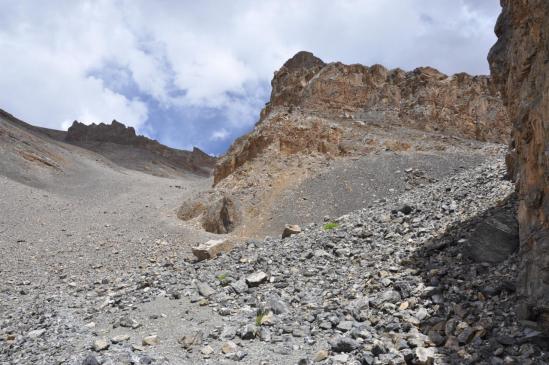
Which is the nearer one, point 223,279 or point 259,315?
point 259,315

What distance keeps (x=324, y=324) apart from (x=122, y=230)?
1421 centimetres

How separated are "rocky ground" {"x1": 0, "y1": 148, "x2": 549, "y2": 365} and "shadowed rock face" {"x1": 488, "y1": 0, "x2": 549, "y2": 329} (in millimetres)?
515

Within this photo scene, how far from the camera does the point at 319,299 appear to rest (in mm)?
9523

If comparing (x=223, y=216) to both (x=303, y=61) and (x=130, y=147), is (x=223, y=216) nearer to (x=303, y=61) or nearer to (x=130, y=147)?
(x=303, y=61)

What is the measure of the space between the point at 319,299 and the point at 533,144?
15.5 feet

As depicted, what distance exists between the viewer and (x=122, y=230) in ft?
67.5

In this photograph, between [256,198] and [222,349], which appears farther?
[256,198]

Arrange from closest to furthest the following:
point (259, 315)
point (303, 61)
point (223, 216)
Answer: point (259, 315) → point (223, 216) → point (303, 61)

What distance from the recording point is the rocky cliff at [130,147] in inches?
2726

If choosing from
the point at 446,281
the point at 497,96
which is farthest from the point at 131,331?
the point at 497,96

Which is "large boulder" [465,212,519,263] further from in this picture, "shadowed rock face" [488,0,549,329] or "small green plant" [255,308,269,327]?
"small green plant" [255,308,269,327]

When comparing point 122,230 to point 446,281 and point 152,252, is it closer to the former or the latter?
point 152,252

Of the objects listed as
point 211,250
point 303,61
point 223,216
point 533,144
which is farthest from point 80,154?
point 533,144

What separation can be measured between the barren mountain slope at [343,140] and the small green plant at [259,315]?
9015mm
